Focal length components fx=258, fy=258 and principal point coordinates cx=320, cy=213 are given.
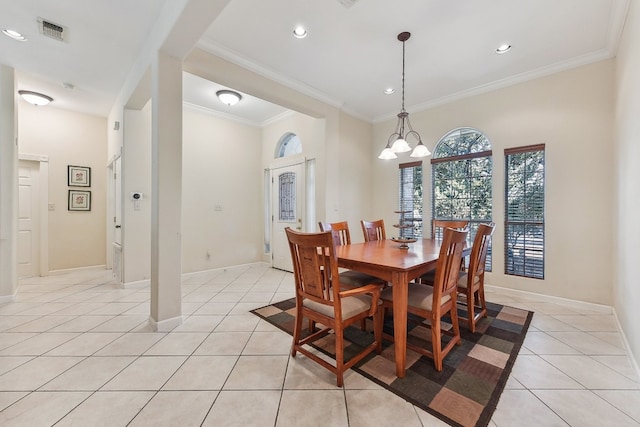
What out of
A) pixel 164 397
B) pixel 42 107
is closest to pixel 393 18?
pixel 164 397

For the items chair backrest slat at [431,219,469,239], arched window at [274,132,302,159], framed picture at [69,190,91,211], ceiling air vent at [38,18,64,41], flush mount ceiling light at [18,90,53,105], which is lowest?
chair backrest slat at [431,219,469,239]

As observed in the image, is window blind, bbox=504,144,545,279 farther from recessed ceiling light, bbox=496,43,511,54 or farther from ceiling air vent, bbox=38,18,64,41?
ceiling air vent, bbox=38,18,64,41

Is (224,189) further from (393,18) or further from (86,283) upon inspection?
(393,18)

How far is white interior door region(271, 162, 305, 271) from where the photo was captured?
4.69 m

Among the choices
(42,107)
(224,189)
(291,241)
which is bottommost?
(291,241)

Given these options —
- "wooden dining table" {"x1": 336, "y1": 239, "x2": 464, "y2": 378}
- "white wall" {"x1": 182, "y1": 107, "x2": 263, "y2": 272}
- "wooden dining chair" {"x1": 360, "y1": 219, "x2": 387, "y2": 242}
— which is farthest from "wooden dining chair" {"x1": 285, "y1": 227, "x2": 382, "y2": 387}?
"white wall" {"x1": 182, "y1": 107, "x2": 263, "y2": 272}

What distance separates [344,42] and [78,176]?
5.20m

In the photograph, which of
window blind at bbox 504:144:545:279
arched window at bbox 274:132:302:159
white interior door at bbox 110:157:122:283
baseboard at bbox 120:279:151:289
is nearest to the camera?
window blind at bbox 504:144:545:279

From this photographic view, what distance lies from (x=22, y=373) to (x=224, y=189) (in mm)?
3503

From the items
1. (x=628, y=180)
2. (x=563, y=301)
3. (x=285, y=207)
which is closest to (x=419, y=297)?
(x=628, y=180)

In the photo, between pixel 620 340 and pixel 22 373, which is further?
pixel 620 340

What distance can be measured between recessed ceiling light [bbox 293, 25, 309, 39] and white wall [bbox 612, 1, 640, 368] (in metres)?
2.67

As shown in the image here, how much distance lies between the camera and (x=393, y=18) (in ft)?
7.92

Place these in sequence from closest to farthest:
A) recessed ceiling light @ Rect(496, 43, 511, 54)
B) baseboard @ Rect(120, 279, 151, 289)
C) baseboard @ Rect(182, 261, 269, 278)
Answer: recessed ceiling light @ Rect(496, 43, 511, 54)
baseboard @ Rect(120, 279, 151, 289)
baseboard @ Rect(182, 261, 269, 278)
